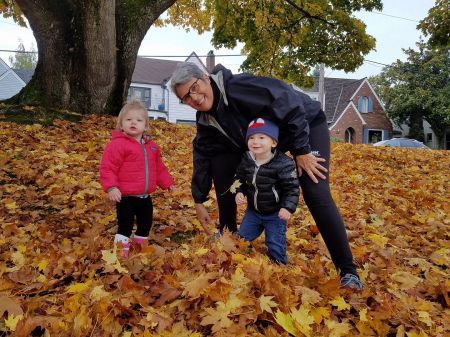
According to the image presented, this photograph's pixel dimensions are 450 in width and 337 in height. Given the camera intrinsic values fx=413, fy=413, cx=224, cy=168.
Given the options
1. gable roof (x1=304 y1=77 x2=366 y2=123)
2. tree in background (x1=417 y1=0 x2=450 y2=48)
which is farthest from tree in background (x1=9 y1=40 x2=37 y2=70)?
tree in background (x1=417 y1=0 x2=450 y2=48)

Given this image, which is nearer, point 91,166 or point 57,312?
point 57,312

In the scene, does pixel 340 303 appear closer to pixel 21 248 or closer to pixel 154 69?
pixel 21 248

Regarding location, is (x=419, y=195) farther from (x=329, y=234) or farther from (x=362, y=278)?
(x=329, y=234)

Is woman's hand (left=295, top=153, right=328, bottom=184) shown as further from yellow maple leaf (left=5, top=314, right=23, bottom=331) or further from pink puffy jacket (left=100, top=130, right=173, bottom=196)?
yellow maple leaf (left=5, top=314, right=23, bottom=331)

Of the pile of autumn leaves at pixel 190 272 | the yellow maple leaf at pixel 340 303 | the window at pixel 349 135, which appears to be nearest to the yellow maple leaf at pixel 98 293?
the pile of autumn leaves at pixel 190 272

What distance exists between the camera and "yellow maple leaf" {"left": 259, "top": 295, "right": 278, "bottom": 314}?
87.4 inches

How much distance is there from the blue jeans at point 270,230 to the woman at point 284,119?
0.35m

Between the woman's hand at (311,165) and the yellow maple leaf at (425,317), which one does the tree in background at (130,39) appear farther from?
the yellow maple leaf at (425,317)

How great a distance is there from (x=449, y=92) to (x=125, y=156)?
38138mm

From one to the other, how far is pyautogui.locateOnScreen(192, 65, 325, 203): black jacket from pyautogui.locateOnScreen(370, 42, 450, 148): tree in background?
36.6 metres

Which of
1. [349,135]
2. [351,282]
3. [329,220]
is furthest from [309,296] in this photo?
[349,135]

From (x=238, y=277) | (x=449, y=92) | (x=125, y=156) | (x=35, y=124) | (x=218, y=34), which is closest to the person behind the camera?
(x=238, y=277)

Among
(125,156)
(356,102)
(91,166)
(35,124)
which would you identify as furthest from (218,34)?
(356,102)

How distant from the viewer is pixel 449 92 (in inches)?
1389
